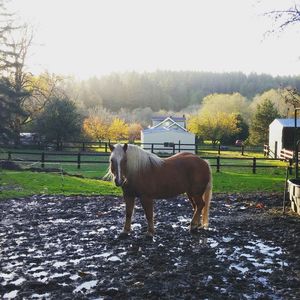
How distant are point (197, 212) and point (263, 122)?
39.6 m

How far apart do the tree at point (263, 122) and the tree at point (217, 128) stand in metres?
4.88

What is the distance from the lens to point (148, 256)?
6.27m

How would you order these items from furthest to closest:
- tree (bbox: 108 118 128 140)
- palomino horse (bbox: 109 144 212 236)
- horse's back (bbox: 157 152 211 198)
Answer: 1. tree (bbox: 108 118 128 140)
2. horse's back (bbox: 157 152 211 198)
3. palomino horse (bbox: 109 144 212 236)

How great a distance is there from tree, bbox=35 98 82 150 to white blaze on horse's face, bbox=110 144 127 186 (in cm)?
2927

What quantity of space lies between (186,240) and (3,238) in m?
3.25

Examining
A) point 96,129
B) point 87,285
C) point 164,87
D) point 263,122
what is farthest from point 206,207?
point 164,87

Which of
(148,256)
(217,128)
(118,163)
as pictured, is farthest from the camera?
(217,128)

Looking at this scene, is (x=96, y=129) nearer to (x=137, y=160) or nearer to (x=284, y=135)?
(x=284, y=135)

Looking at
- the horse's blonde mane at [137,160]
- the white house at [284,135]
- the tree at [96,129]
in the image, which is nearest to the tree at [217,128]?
the tree at [96,129]

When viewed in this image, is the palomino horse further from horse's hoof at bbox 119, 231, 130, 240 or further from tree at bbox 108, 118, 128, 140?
tree at bbox 108, 118, 128, 140

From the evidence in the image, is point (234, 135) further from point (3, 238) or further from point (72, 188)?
point (3, 238)

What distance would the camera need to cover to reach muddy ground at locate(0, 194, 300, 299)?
15.9 feet

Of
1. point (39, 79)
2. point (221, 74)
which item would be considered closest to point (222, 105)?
point (39, 79)

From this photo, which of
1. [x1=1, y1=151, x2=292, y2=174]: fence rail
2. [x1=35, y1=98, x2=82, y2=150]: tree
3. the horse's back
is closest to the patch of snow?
the horse's back
